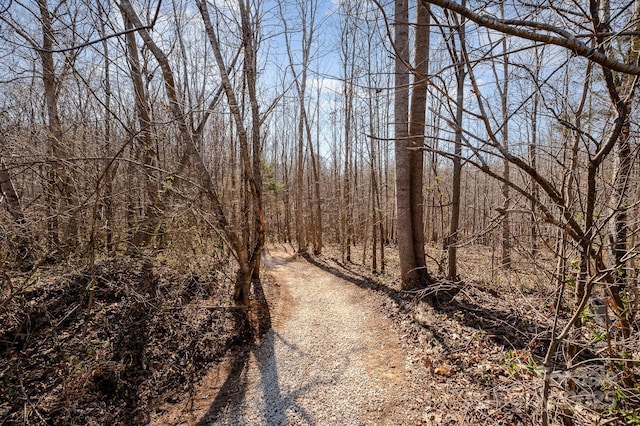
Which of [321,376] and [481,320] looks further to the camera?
[481,320]

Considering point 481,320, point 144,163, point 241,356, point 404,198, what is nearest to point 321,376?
point 241,356

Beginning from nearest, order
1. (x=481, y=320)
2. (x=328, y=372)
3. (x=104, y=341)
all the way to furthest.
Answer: (x=328, y=372) < (x=104, y=341) < (x=481, y=320)

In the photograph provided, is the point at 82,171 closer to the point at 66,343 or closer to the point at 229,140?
the point at 66,343

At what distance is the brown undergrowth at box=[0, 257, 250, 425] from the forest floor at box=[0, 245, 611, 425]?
2 centimetres

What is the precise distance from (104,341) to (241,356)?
2.03 m

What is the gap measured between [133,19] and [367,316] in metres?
6.27

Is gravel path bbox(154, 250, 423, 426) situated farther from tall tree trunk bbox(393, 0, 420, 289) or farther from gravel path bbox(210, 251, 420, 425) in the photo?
tall tree trunk bbox(393, 0, 420, 289)

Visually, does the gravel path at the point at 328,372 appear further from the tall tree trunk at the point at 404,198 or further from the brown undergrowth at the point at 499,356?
the tall tree trunk at the point at 404,198

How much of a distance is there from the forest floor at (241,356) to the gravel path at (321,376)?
18 millimetres

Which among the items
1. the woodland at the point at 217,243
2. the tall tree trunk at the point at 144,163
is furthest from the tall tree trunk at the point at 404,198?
the tall tree trunk at the point at 144,163

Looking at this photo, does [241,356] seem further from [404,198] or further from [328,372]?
[404,198]

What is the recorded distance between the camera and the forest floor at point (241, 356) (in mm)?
3072

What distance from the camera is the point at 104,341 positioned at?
13.4ft

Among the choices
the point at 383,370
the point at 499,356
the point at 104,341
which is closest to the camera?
the point at 499,356
